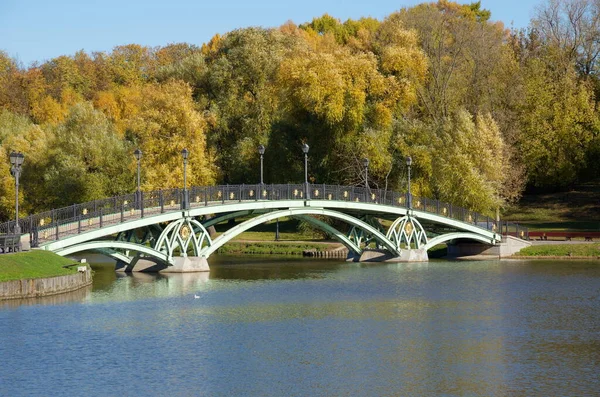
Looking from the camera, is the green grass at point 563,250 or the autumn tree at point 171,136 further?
the autumn tree at point 171,136

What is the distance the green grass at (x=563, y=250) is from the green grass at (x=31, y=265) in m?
35.8

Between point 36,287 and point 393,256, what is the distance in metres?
30.9

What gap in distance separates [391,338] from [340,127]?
45572mm

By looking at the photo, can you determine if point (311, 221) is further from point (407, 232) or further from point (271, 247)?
point (271, 247)

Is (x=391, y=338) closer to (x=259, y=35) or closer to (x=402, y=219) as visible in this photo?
(x=402, y=219)

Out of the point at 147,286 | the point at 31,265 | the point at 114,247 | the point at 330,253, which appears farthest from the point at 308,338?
the point at 330,253

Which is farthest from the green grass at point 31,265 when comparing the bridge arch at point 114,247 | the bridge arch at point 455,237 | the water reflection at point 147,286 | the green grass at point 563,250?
the green grass at point 563,250

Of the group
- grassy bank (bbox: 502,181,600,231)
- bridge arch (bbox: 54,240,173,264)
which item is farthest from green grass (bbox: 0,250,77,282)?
grassy bank (bbox: 502,181,600,231)

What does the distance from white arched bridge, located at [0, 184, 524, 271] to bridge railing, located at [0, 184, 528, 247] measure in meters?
0.05

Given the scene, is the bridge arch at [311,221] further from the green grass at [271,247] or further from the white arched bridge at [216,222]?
the green grass at [271,247]

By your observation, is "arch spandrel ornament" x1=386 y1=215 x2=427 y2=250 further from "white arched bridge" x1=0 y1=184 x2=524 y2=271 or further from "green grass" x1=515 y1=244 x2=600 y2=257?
"green grass" x1=515 y1=244 x2=600 y2=257

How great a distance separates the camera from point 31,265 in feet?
151

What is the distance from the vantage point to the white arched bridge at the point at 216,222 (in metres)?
53.0

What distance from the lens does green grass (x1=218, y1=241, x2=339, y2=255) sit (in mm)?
81794
